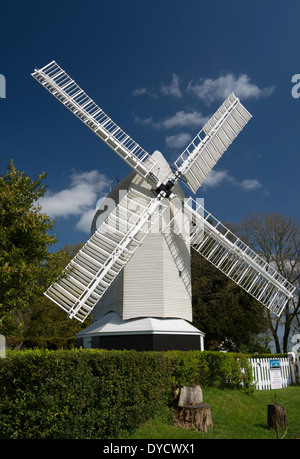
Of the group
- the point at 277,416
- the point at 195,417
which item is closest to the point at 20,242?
the point at 195,417

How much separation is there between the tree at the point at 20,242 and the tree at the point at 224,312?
546 inches

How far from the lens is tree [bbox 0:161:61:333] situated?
10.0 m

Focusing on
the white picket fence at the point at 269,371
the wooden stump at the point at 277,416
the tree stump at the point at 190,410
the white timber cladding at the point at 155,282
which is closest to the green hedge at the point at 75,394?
the tree stump at the point at 190,410

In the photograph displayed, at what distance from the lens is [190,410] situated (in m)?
8.73

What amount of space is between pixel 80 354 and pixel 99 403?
1019mm

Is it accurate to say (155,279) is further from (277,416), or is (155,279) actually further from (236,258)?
(277,416)

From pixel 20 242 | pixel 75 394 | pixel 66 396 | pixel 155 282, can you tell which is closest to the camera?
pixel 66 396

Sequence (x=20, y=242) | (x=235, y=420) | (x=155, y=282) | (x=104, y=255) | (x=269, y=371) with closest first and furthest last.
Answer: (x=235, y=420)
(x=20, y=242)
(x=104, y=255)
(x=269, y=371)
(x=155, y=282)

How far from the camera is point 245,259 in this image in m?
17.4

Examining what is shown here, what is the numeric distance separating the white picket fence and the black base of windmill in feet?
9.03

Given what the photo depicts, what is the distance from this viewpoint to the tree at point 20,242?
10.0 metres

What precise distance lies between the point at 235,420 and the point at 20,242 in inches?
302

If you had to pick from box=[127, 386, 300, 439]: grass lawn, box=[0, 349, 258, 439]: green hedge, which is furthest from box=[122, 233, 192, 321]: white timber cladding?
box=[0, 349, 258, 439]: green hedge
